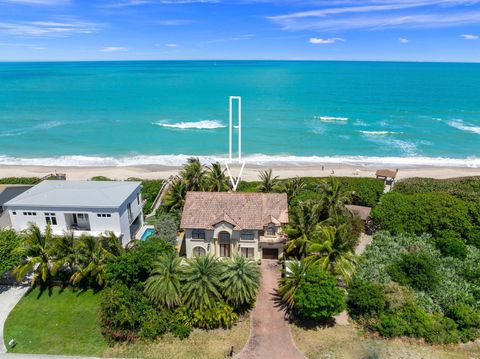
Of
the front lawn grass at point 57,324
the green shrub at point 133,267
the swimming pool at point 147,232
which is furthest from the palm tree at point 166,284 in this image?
the swimming pool at point 147,232

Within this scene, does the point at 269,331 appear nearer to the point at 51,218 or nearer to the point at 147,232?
the point at 147,232

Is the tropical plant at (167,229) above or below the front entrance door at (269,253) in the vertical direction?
above

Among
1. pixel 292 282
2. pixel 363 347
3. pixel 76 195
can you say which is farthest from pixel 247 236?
pixel 76 195

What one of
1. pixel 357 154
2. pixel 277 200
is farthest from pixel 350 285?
pixel 357 154

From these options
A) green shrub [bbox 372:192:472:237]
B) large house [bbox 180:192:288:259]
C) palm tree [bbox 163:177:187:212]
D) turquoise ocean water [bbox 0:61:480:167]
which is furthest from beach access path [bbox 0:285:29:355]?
turquoise ocean water [bbox 0:61:480:167]

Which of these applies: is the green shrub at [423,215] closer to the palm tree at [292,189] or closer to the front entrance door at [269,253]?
the palm tree at [292,189]

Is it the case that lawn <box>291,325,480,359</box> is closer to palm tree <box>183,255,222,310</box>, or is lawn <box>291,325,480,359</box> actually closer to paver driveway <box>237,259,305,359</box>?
paver driveway <box>237,259,305,359</box>
